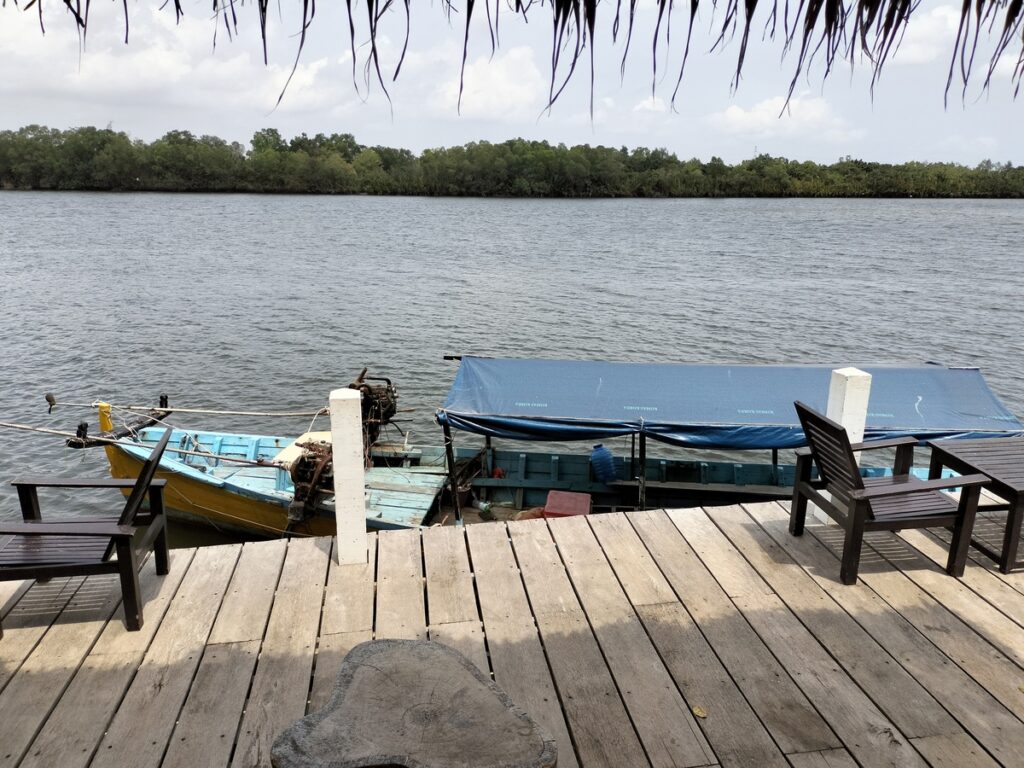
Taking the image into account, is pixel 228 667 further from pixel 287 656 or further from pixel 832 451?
pixel 832 451

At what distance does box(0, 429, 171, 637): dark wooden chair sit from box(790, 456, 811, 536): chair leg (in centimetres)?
355

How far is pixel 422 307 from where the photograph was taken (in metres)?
25.5

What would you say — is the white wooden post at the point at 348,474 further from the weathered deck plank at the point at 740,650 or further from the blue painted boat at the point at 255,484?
the blue painted boat at the point at 255,484

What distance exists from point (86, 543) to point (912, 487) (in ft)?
14.1

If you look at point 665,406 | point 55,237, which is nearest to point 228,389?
point 665,406

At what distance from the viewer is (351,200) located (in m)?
87.1

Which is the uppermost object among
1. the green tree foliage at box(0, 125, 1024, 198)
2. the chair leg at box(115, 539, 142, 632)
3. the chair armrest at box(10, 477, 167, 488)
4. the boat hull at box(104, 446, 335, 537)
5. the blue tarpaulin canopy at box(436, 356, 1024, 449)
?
the green tree foliage at box(0, 125, 1024, 198)

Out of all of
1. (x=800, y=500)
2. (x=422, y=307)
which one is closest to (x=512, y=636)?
(x=800, y=500)

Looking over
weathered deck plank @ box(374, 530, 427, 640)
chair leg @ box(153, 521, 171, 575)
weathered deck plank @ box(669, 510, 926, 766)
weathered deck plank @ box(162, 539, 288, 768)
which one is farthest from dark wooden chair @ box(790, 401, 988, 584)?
chair leg @ box(153, 521, 171, 575)

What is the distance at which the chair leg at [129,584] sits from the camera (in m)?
3.43

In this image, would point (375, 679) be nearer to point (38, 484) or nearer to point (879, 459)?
point (38, 484)

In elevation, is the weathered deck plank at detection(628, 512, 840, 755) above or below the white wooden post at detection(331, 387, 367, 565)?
below

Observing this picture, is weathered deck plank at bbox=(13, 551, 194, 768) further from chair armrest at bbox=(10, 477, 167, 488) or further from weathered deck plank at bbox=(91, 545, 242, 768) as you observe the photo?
chair armrest at bbox=(10, 477, 167, 488)

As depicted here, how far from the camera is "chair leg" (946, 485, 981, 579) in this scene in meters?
3.90
